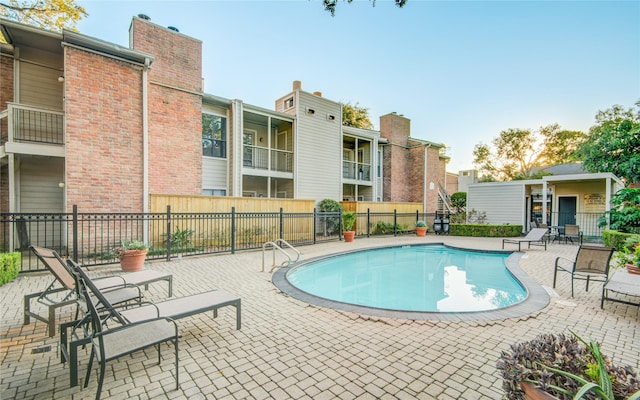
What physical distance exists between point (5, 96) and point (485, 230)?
869 inches

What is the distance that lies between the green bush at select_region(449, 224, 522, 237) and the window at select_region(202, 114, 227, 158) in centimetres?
1430

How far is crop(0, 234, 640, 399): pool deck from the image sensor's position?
2.46 m

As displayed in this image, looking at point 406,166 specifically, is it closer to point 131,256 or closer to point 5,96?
point 131,256

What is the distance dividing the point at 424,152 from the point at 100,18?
2003cm

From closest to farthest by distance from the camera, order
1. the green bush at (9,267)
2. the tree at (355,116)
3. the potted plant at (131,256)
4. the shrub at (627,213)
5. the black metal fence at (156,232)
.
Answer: the green bush at (9,267)
the potted plant at (131,256)
the black metal fence at (156,232)
the shrub at (627,213)
the tree at (355,116)

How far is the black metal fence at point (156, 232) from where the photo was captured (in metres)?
7.63

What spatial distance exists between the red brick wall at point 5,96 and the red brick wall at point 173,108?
388 centimetres

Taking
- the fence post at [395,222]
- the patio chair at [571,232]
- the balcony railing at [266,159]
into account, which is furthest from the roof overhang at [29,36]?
the patio chair at [571,232]

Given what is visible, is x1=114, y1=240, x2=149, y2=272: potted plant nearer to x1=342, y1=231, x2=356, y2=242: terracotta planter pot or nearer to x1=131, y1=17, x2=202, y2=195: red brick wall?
x1=131, y1=17, x2=202, y2=195: red brick wall

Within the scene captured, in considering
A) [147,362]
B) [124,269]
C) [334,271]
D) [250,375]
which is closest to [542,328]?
[250,375]

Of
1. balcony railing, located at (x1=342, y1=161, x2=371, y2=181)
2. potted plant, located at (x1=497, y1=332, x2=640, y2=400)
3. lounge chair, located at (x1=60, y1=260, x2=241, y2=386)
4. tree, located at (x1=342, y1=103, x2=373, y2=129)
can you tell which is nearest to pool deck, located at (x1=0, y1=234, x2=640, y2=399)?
lounge chair, located at (x1=60, y1=260, x2=241, y2=386)

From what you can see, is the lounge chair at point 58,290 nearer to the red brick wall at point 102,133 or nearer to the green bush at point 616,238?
the red brick wall at point 102,133

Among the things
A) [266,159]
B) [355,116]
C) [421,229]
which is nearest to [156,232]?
[266,159]

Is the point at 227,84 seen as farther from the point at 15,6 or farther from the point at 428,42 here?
the point at 428,42
